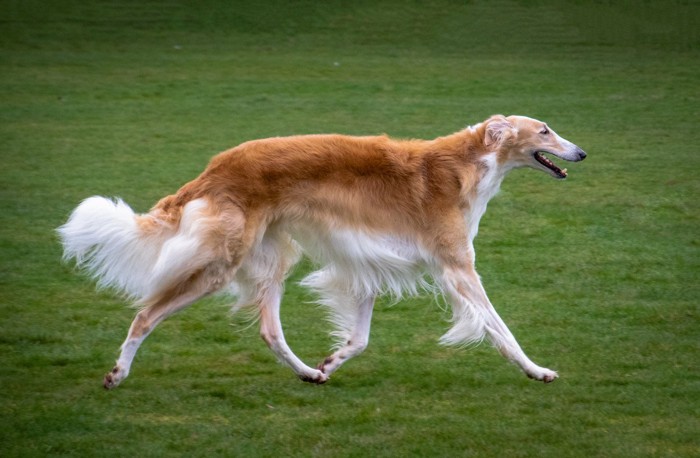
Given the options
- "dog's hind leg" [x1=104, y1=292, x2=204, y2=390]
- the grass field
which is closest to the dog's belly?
the grass field

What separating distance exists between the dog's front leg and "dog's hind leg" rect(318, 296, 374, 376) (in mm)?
543

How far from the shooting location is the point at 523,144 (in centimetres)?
693

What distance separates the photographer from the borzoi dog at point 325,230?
6.24 metres

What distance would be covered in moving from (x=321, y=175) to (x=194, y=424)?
1.75 meters

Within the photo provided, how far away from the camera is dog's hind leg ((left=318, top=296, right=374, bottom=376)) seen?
6664mm

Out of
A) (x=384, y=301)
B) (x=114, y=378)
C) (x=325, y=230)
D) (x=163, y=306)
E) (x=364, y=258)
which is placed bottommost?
(x=384, y=301)

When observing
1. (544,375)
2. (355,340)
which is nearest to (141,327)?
(355,340)

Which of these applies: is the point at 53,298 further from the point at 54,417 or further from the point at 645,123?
the point at 645,123

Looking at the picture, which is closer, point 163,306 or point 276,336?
point 163,306

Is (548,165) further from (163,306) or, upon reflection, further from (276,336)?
(163,306)

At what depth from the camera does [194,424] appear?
5.73m

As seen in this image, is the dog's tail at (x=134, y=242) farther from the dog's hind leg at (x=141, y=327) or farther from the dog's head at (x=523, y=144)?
the dog's head at (x=523, y=144)

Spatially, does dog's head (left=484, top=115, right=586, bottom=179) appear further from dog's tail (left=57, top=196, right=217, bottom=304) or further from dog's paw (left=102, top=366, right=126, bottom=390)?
dog's paw (left=102, top=366, right=126, bottom=390)

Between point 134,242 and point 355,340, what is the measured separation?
5.20ft
